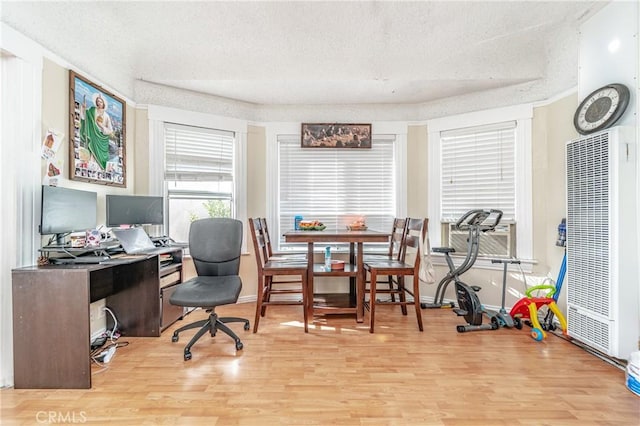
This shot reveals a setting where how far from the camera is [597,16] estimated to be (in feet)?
7.48

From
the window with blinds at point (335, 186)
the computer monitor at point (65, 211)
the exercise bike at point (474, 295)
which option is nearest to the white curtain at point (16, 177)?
the computer monitor at point (65, 211)

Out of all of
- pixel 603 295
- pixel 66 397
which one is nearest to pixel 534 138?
pixel 603 295

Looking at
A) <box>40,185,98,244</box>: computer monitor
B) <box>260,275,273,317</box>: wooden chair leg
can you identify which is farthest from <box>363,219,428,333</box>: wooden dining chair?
<box>40,185,98,244</box>: computer monitor

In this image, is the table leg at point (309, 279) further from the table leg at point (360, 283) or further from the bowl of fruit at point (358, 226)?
the bowl of fruit at point (358, 226)

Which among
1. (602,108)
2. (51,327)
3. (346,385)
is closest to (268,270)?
(346,385)

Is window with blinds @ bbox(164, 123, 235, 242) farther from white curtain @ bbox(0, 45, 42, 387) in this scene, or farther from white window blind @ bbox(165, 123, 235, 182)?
white curtain @ bbox(0, 45, 42, 387)

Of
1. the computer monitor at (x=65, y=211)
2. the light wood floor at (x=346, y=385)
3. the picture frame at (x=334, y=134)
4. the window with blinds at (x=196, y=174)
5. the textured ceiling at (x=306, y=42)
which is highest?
the textured ceiling at (x=306, y=42)

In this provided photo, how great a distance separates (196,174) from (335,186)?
176cm

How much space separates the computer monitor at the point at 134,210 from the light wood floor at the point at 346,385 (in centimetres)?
108

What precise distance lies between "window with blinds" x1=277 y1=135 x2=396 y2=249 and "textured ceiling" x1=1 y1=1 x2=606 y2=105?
33.2 inches

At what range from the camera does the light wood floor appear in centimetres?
158

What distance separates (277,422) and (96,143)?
106 inches

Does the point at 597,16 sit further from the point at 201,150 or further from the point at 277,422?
the point at 201,150

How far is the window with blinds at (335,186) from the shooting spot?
3.88 m
